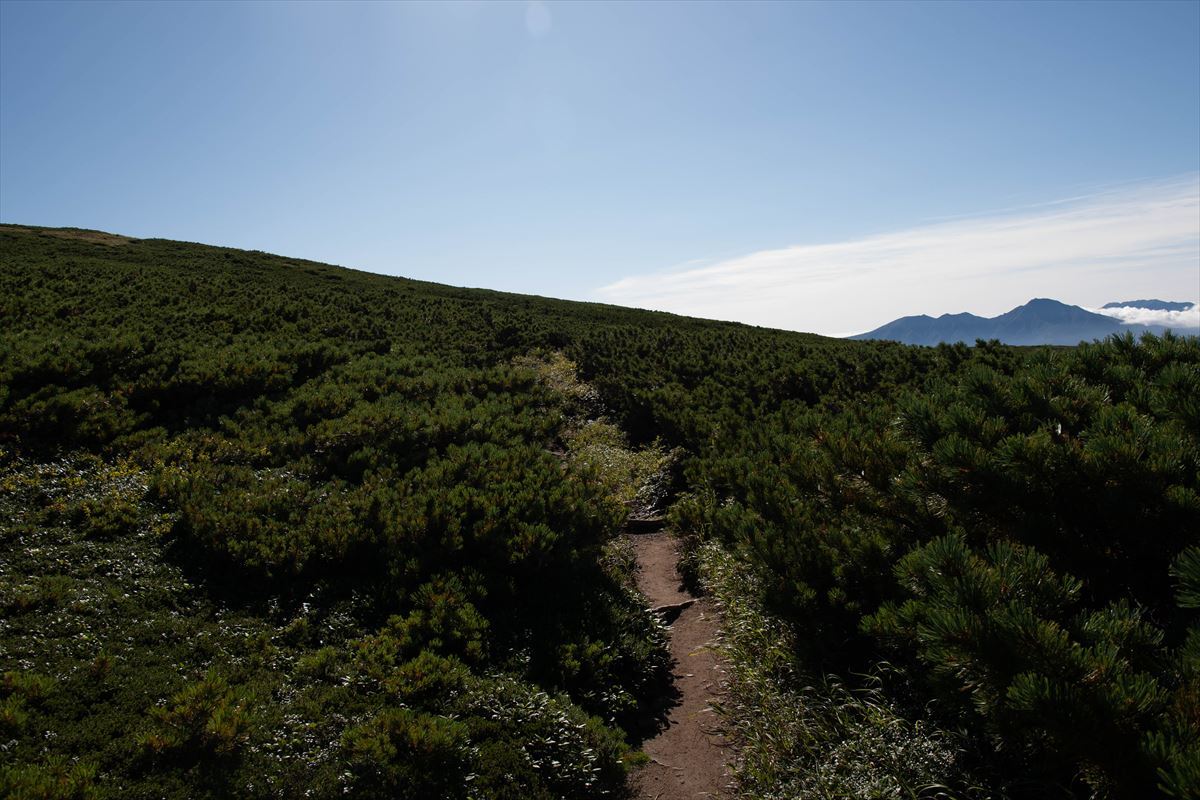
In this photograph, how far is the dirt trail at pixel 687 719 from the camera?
588 cm

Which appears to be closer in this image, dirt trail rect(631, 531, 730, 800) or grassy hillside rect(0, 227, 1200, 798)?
grassy hillside rect(0, 227, 1200, 798)

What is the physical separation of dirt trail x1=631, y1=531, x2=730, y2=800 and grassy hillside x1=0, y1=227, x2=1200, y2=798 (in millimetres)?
336

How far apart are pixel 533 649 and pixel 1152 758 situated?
19.9 ft

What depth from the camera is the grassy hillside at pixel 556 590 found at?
12.3 ft

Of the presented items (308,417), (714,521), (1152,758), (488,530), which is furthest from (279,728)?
(308,417)

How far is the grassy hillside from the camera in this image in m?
3.75

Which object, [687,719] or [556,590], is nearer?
[687,719]

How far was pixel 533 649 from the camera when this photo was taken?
7.45m

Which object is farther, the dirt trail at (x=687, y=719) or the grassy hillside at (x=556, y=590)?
the dirt trail at (x=687, y=719)

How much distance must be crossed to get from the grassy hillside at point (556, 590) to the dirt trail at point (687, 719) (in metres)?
0.34

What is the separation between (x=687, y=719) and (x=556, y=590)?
2.64 metres

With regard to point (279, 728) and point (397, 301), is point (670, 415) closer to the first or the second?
point (279, 728)

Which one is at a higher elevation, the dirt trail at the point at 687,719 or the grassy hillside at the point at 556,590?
the grassy hillside at the point at 556,590

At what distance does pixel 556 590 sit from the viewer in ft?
28.8
